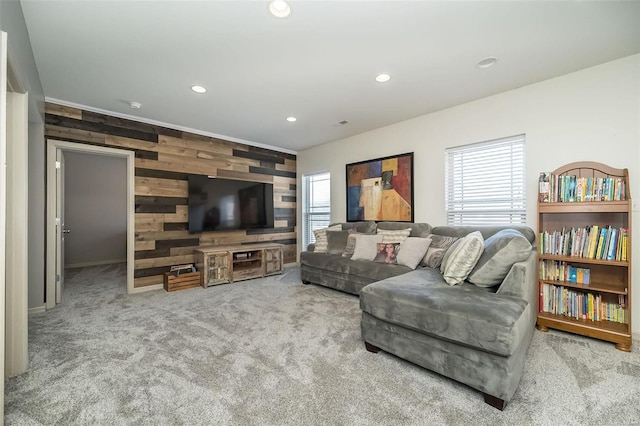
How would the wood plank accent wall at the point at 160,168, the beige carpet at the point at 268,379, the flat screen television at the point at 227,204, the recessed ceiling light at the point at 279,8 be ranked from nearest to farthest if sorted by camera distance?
the beige carpet at the point at 268,379
the recessed ceiling light at the point at 279,8
the wood plank accent wall at the point at 160,168
the flat screen television at the point at 227,204

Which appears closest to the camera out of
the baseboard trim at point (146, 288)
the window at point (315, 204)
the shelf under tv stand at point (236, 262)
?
the baseboard trim at point (146, 288)

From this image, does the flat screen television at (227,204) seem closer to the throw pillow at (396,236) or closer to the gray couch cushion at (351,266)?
the gray couch cushion at (351,266)

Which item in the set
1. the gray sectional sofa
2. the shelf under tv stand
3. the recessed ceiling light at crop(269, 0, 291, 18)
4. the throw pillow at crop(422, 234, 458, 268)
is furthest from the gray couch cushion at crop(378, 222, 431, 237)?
the recessed ceiling light at crop(269, 0, 291, 18)

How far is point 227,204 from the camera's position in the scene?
4594 mm

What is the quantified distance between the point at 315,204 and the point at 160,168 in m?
2.76

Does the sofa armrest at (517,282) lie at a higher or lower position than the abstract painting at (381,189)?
lower

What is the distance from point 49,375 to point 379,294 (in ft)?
7.55

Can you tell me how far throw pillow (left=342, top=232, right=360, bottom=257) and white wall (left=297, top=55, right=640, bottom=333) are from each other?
937 mm

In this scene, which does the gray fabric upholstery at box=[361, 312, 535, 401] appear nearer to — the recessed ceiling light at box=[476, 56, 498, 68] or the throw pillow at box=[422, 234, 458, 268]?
the throw pillow at box=[422, 234, 458, 268]

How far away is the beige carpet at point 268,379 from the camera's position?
1.45 m

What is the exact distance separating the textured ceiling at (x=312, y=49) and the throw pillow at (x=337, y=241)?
1.81 metres

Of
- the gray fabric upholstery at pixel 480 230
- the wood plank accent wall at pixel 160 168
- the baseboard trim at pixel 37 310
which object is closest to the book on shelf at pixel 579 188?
the gray fabric upholstery at pixel 480 230

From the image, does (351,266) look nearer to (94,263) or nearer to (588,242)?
(588,242)

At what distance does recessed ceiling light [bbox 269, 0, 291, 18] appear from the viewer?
1.75 meters
